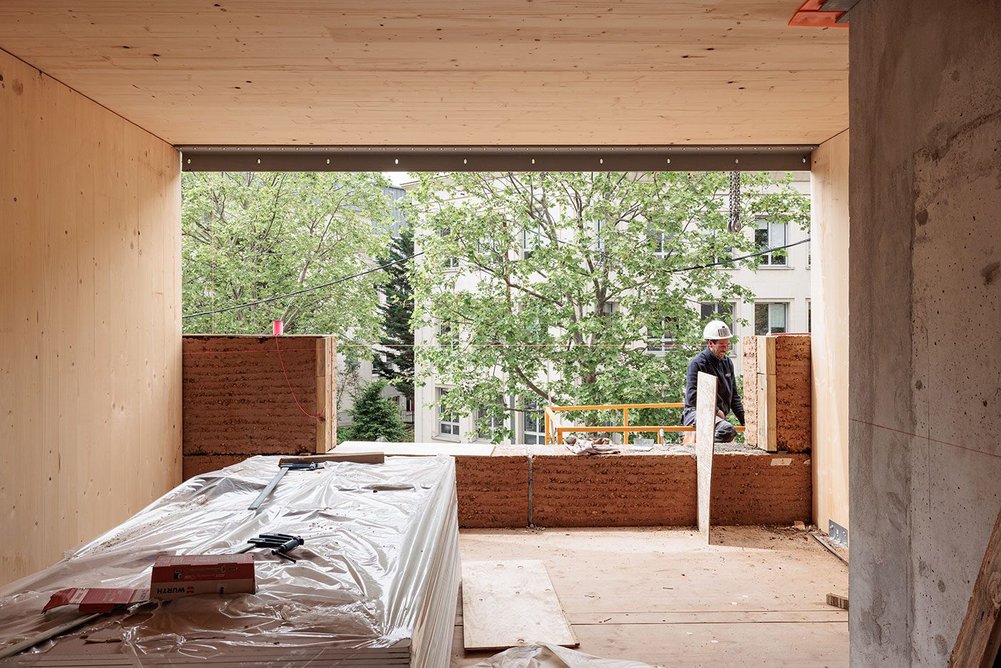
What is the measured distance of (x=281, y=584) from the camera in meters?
2.03

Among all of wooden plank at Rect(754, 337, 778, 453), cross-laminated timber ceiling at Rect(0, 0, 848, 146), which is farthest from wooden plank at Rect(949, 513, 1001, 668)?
wooden plank at Rect(754, 337, 778, 453)

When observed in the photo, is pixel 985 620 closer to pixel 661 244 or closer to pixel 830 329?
pixel 830 329

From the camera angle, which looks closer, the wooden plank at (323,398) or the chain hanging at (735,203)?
the wooden plank at (323,398)

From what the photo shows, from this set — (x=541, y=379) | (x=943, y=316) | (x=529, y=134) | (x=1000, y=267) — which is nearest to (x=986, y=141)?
(x=1000, y=267)

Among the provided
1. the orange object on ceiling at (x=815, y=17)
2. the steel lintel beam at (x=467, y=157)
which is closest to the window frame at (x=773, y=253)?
the steel lintel beam at (x=467, y=157)

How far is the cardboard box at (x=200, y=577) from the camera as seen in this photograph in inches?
74.5

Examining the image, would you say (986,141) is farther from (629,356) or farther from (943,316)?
(629,356)

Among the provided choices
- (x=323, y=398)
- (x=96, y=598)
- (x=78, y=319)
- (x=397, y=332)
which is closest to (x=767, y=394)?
(x=323, y=398)

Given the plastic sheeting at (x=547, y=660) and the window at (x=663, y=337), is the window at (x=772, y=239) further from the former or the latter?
the plastic sheeting at (x=547, y=660)

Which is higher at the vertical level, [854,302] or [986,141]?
[986,141]

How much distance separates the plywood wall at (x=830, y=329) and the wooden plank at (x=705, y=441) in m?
0.83

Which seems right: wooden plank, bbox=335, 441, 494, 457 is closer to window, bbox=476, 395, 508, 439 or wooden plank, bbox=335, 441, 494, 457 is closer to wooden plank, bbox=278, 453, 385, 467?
wooden plank, bbox=278, 453, 385, 467

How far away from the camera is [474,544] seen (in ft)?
18.1

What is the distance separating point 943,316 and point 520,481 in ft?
13.3
